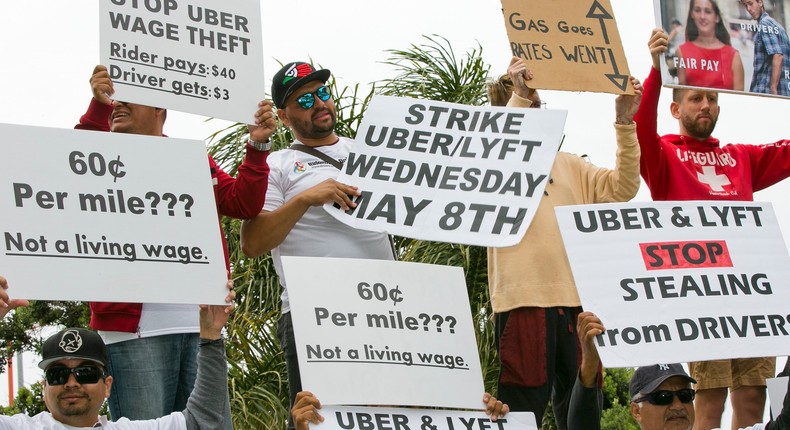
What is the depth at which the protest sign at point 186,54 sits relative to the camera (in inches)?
209

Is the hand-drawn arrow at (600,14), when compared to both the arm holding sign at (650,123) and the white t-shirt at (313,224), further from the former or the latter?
the white t-shirt at (313,224)

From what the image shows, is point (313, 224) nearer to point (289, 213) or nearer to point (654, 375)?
point (289, 213)

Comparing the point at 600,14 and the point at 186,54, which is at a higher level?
the point at 600,14

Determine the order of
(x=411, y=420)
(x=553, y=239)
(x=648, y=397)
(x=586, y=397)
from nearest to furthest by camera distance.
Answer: (x=411, y=420), (x=586, y=397), (x=648, y=397), (x=553, y=239)

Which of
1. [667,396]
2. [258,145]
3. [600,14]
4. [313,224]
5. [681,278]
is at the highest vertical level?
[600,14]

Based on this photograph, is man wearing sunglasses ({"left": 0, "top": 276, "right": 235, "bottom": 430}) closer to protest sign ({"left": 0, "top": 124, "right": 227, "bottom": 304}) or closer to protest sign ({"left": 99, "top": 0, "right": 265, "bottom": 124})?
protest sign ({"left": 0, "top": 124, "right": 227, "bottom": 304})

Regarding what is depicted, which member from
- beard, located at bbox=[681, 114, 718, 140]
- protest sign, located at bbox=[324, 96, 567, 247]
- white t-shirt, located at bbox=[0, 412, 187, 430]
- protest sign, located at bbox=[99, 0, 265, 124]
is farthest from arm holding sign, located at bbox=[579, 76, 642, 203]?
white t-shirt, located at bbox=[0, 412, 187, 430]

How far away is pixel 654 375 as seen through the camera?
5449mm

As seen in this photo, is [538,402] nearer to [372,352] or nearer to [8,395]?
[372,352]

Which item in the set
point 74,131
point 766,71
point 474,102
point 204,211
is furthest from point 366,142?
point 474,102

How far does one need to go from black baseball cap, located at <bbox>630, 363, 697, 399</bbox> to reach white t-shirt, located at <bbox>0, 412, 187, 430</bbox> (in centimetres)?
198

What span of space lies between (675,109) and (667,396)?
1.87 metres

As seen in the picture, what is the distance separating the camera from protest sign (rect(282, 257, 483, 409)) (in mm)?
4941

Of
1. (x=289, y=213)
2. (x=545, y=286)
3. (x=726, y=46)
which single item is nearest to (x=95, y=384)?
(x=289, y=213)
